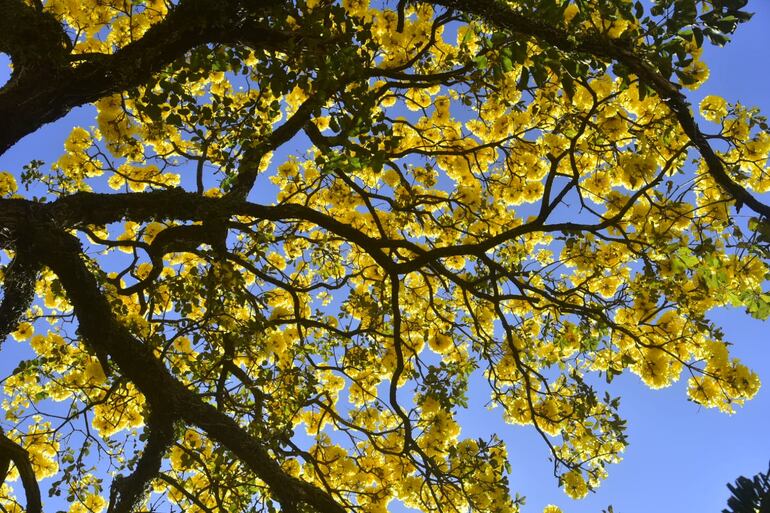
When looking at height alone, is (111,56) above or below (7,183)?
below

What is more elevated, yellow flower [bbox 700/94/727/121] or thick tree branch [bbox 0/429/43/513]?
yellow flower [bbox 700/94/727/121]

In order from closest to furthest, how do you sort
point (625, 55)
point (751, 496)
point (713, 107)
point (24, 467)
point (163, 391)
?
point (751, 496) → point (24, 467) → point (625, 55) → point (163, 391) → point (713, 107)

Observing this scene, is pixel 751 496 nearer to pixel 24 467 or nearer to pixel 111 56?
→ pixel 24 467

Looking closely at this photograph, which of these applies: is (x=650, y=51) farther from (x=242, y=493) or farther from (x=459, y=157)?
(x=242, y=493)

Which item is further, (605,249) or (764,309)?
(605,249)

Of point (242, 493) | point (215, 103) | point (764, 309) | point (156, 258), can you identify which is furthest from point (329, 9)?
point (242, 493)

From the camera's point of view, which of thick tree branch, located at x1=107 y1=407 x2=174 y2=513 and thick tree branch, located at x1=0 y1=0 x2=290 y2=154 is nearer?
thick tree branch, located at x1=0 y1=0 x2=290 y2=154

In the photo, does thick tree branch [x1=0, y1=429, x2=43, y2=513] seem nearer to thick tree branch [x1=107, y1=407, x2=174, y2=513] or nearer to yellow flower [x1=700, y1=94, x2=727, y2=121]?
thick tree branch [x1=107, y1=407, x2=174, y2=513]

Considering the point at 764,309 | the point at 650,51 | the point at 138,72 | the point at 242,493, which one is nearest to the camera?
the point at 650,51

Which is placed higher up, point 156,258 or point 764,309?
point 156,258

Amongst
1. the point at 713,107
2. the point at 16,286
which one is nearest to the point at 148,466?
the point at 16,286

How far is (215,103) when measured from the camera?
4.46 meters

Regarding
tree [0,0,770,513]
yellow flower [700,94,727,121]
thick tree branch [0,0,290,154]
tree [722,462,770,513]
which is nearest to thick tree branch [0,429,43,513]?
tree [0,0,770,513]

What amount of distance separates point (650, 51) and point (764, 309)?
7.02ft
